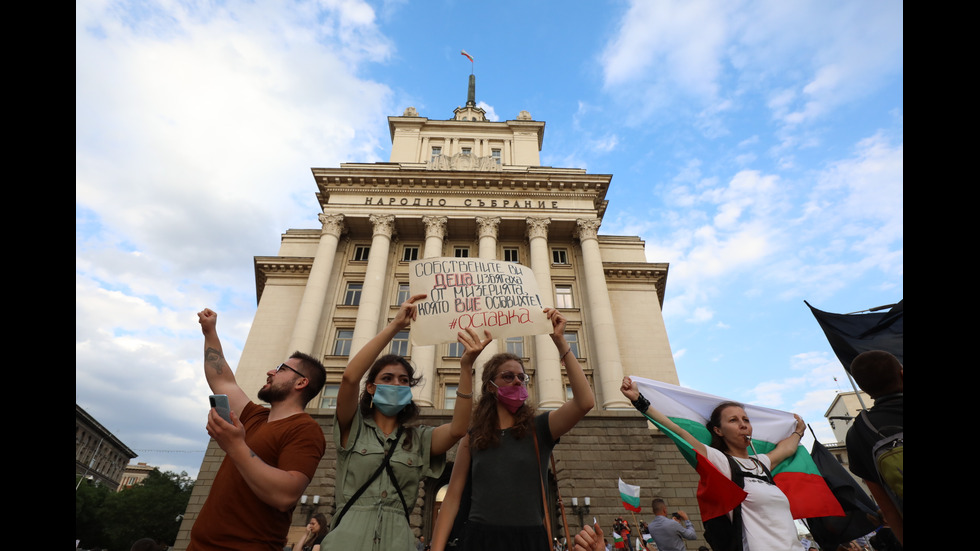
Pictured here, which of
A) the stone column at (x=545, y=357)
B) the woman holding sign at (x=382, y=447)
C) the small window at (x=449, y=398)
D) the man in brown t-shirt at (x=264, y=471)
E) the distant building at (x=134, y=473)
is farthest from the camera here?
the distant building at (x=134, y=473)

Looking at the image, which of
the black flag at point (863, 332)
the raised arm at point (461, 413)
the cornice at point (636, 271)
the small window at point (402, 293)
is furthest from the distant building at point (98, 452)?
the black flag at point (863, 332)

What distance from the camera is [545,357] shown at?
22.0 meters

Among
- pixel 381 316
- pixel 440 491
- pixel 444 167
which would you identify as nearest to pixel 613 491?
pixel 440 491

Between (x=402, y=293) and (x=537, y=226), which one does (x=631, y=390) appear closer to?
(x=402, y=293)

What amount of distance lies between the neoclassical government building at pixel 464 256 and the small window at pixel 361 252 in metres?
0.10

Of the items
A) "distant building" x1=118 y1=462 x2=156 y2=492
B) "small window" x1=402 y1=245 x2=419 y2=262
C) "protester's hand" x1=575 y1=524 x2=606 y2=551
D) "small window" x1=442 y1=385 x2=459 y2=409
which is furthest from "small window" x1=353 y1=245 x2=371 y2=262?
"distant building" x1=118 y1=462 x2=156 y2=492

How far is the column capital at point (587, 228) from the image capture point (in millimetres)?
27766

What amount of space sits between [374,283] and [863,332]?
874 inches

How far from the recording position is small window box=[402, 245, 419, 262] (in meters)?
28.4

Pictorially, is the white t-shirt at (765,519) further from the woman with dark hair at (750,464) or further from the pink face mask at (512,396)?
the pink face mask at (512,396)
